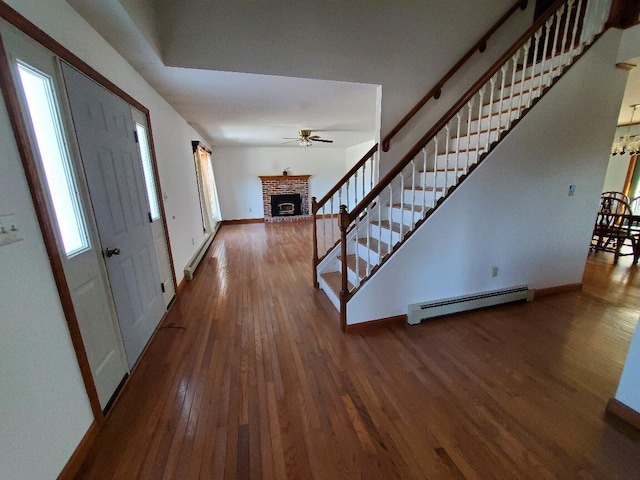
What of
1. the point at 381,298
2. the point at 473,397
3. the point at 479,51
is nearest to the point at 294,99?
the point at 479,51

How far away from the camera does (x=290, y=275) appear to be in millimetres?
3730

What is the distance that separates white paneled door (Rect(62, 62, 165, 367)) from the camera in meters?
1.61

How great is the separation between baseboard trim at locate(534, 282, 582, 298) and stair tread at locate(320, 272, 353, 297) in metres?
2.15

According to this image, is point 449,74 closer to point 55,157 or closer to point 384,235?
point 384,235

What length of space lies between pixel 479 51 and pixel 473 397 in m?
3.51

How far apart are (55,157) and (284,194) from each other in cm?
701

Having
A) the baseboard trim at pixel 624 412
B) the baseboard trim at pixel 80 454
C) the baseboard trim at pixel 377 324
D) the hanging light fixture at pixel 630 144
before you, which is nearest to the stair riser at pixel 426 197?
the baseboard trim at pixel 377 324

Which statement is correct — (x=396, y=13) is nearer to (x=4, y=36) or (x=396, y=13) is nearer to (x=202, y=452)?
(x=4, y=36)

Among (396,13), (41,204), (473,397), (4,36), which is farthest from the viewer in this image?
(396,13)

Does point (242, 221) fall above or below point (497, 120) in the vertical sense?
below

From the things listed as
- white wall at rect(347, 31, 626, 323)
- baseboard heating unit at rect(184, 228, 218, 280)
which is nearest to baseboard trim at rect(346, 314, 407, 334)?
white wall at rect(347, 31, 626, 323)

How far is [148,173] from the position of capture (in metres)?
2.69

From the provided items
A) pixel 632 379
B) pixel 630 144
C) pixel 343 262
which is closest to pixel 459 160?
pixel 343 262

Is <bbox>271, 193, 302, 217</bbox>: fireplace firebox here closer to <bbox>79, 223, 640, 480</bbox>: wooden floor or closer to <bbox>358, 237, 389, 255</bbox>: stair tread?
<bbox>358, 237, 389, 255</bbox>: stair tread
